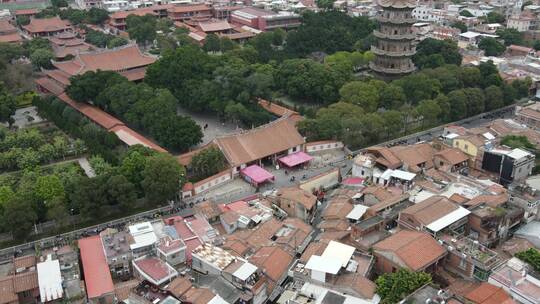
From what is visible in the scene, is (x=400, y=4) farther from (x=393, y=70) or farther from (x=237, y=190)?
(x=237, y=190)

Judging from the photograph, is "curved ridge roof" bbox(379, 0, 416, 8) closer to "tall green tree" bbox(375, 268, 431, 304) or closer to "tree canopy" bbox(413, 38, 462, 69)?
"tree canopy" bbox(413, 38, 462, 69)

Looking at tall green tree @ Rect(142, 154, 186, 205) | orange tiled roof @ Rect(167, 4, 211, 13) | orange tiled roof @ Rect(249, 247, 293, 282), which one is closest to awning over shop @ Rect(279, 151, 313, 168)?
tall green tree @ Rect(142, 154, 186, 205)

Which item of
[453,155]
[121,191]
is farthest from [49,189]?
[453,155]

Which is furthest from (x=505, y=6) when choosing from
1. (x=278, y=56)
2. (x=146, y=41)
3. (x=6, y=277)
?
(x=6, y=277)

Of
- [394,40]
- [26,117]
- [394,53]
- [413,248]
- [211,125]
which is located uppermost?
[394,40]

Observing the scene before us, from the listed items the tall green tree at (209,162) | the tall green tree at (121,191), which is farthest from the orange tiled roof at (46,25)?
the tall green tree at (121,191)

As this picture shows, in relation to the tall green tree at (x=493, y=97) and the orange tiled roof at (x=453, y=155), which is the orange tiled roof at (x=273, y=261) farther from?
the tall green tree at (x=493, y=97)
